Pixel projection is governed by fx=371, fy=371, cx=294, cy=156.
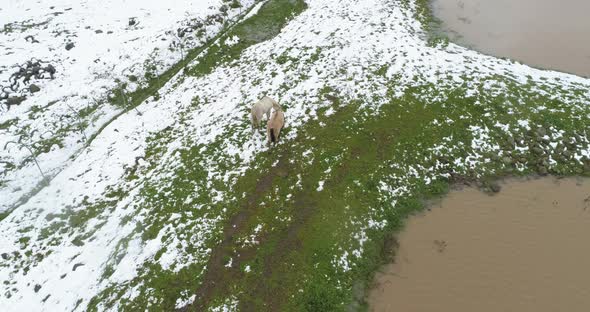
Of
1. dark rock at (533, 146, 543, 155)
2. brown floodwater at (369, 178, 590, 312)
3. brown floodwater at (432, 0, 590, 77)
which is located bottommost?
brown floodwater at (369, 178, 590, 312)

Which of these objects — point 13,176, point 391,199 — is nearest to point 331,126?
point 391,199

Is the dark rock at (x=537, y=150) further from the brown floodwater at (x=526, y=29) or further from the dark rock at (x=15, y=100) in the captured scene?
the dark rock at (x=15, y=100)

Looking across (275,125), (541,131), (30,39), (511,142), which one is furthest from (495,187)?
(30,39)

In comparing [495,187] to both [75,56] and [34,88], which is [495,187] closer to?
[34,88]

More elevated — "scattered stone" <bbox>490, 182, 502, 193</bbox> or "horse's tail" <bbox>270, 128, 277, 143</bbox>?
"horse's tail" <bbox>270, 128, 277, 143</bbox>

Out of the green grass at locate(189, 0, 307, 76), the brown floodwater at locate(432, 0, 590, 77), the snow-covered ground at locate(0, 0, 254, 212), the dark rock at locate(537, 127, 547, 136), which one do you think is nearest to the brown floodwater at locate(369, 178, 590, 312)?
the dark rock at locate(537, 127, 547, 136)

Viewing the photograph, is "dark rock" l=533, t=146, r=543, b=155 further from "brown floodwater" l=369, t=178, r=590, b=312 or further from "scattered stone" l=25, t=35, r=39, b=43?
"scattered stone" l=25, t=35, r=39, b=43
